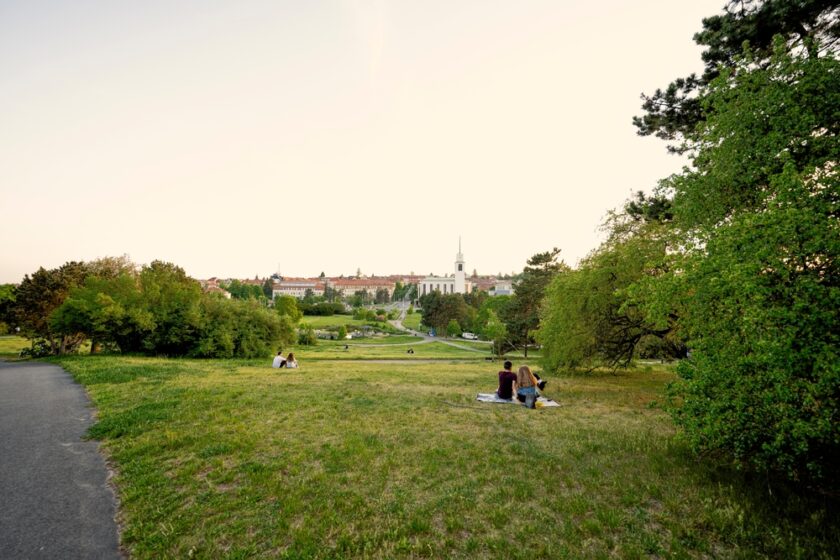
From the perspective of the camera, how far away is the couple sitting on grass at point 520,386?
10.6 metres

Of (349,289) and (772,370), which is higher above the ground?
(349,289)

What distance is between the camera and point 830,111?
6.00 m

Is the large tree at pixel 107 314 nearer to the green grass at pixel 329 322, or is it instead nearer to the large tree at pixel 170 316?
the large tree at pixel 170 316

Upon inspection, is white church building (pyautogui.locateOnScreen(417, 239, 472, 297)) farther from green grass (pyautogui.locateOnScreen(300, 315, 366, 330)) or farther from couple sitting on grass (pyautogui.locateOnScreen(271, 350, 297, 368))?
couple sitting on grass (pyautogui.locateOnScreen(271, 350, 297, 368))

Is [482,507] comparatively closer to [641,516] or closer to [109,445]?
[641,516]

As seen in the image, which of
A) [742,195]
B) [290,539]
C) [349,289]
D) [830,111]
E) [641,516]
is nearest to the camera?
[290,539]

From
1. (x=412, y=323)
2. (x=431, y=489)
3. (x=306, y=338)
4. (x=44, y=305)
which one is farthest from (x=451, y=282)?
(x=431, y=489)

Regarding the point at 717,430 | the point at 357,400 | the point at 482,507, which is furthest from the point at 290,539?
the point at 357,400

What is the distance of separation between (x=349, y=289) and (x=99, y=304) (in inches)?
6725

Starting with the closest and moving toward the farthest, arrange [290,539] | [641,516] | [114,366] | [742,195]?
1. [290,539]
2. [641,516]
3. [742,195]
4. [114,366]

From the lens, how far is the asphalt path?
4250 millimetres

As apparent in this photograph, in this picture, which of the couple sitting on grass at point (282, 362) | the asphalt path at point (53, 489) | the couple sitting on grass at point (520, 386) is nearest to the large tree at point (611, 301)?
the couple sitting on grass at point (520, 386)

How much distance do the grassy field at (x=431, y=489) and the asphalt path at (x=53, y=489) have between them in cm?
29

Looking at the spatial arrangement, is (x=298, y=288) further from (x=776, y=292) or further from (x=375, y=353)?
(x=776, y=292)
